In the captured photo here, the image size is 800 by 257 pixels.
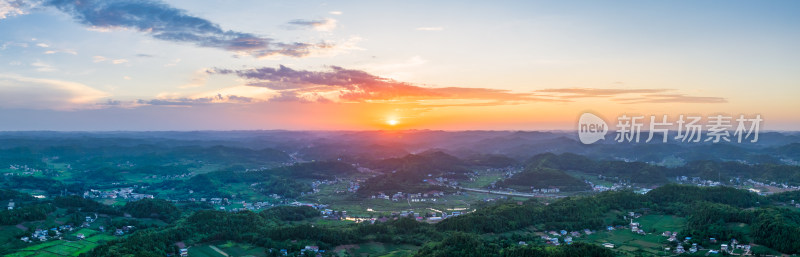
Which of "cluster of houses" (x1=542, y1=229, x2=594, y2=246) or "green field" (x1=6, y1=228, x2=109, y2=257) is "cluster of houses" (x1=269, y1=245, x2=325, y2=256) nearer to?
"green field" (x1=6, y1=228, x2=109, y2=257)

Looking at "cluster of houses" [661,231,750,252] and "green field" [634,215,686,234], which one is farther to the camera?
"green field" [634,215,686,234]

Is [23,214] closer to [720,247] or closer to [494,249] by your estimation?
[494,249]

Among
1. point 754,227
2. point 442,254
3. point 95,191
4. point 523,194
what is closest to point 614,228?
point 754,227

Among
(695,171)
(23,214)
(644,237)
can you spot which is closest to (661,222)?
(644,237)

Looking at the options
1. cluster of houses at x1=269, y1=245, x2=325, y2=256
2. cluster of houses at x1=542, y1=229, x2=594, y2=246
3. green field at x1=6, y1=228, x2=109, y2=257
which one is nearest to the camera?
cluster of houses at x1=269, y1=245, x2=325, y2=256

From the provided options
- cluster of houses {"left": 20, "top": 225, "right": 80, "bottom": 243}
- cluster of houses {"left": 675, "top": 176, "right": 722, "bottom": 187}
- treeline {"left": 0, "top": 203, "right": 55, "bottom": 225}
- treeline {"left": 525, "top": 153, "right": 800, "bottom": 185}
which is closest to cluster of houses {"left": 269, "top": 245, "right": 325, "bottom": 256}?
cluster of houses {"left": 20, "top": 225, "right": 80, "bottom": 243}

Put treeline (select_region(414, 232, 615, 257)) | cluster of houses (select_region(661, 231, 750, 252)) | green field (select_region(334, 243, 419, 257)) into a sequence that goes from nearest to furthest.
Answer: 1. treeline (select_region(414, 232, 615, 257))
2. cluster of houses (select_region(661, 231, 750, 252))
3. green field (select_region(334, 243, 419, 257))

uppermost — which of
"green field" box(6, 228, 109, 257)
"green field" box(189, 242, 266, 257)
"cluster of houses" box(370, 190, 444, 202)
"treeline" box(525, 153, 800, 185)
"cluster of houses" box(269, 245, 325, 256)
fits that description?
"cluster of houses" box(269, 245, 325, 256)

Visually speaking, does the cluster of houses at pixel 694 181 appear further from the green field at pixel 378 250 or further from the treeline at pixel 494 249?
the green field at pixel 378 250
